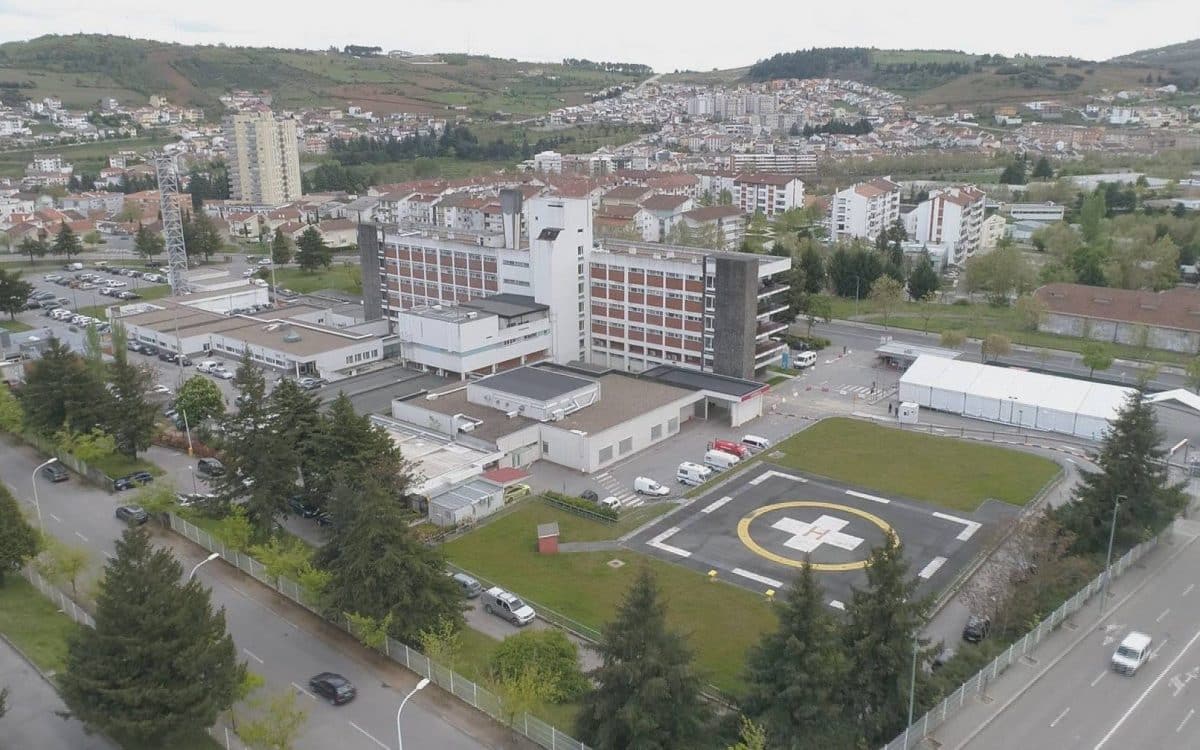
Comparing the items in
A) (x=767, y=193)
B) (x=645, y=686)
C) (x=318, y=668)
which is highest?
(x=767, y=193)

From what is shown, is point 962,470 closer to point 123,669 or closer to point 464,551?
point 464,551

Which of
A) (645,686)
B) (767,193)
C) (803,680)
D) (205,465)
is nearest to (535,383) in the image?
(205,465)

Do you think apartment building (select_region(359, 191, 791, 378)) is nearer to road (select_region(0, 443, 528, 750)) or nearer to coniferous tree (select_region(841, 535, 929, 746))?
road (select_region(0, 443, 528, 750))

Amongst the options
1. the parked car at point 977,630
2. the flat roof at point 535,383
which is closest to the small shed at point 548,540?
the flat roof at point 535,383

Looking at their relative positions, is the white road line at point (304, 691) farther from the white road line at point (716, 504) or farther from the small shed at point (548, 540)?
the white road line at point (716, 504)

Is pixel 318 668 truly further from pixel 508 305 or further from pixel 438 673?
pixel 508 305

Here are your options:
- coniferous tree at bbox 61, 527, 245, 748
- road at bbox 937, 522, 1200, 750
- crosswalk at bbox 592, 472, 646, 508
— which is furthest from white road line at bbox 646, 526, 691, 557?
coniferous tree at bbox 61, 527, 245, 748

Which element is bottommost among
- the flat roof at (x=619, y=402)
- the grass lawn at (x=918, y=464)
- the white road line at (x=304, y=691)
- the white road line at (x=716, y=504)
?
the white road line at (x=304, y=691)
